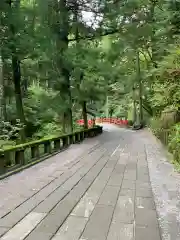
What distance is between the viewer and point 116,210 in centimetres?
405

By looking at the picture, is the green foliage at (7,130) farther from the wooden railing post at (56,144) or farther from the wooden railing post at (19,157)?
the wooden railing post at (56,144)

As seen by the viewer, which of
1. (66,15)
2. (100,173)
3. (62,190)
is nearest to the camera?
(62,190)

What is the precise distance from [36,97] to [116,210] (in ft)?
33.3

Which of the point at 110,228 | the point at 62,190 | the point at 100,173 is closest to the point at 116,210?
the point at 110,228

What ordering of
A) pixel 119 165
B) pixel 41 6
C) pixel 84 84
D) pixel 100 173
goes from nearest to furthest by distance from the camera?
pixel 100 173 < pixel 119 165 < pixel 41 6 < pixel 84 84

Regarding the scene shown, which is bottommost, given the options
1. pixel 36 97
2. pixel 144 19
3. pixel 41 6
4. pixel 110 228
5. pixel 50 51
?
pixel 110 228

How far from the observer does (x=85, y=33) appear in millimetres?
13930

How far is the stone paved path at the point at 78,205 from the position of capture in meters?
3.31

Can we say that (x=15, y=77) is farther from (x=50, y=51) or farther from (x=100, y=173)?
(x=100, y=173)

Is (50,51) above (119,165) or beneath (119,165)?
above

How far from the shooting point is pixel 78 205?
428cm

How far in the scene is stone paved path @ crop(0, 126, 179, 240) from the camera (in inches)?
130

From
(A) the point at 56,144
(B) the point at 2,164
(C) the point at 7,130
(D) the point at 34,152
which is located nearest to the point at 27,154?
(C) the point at 7,130

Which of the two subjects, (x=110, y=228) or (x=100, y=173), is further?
(x=100, y=173)
